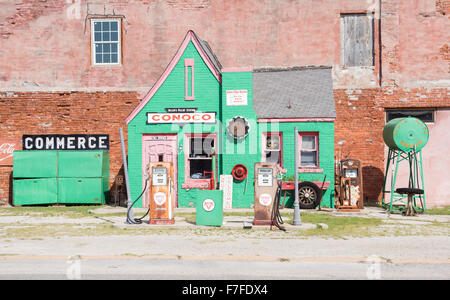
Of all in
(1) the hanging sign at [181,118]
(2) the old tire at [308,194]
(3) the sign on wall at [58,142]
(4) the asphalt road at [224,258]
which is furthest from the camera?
(3) the sign on wall at [58,142]

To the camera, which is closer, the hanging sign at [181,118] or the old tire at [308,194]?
the old tire at [308,194]

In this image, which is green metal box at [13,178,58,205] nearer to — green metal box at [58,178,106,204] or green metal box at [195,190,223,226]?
green metal box at [58,178,106,204]

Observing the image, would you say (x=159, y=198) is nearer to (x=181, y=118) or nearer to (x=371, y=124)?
(x=181, y=118)

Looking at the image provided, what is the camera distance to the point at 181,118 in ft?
62.4

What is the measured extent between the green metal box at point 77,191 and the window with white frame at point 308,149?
821 cm

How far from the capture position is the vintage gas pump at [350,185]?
58.1ft

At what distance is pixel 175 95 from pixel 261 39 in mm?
5531

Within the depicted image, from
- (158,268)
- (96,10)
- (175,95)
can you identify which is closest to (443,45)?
(175,95)

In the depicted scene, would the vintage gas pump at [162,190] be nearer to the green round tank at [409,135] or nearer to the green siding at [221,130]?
the green siding at [221,130]

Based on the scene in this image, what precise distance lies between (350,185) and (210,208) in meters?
6.74

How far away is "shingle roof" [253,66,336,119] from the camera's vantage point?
61.7 feet

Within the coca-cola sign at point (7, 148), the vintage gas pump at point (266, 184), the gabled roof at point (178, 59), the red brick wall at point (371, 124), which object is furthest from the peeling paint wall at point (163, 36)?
the vintage gas pump at point (266, 184)
